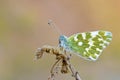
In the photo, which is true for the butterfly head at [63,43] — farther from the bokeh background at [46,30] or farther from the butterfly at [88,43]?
the bokeh background at [46,30]

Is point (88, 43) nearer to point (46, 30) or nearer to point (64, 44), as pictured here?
point (64, 44)

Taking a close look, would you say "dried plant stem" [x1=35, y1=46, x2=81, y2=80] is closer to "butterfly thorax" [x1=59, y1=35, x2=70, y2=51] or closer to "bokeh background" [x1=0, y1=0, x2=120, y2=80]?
"butterfly thorax" [x1=59, y1=35, x2=70, y2=51]

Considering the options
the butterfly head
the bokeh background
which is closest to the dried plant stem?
the butterfly head

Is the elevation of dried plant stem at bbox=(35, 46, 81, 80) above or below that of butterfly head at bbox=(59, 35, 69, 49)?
below

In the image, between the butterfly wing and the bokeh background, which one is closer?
the butterfly wing

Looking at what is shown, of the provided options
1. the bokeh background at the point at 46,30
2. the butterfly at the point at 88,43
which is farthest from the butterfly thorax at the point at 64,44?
the bokeh background at the point at 46,30

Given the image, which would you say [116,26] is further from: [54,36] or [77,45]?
[77,45]

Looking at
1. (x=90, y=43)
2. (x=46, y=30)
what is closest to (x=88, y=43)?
(x=90, y=43)

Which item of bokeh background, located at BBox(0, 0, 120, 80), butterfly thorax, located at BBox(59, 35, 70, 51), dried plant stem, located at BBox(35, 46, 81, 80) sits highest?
bokeh background, located at BBox(0, 0, 120, 80)

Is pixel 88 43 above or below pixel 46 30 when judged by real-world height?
below
